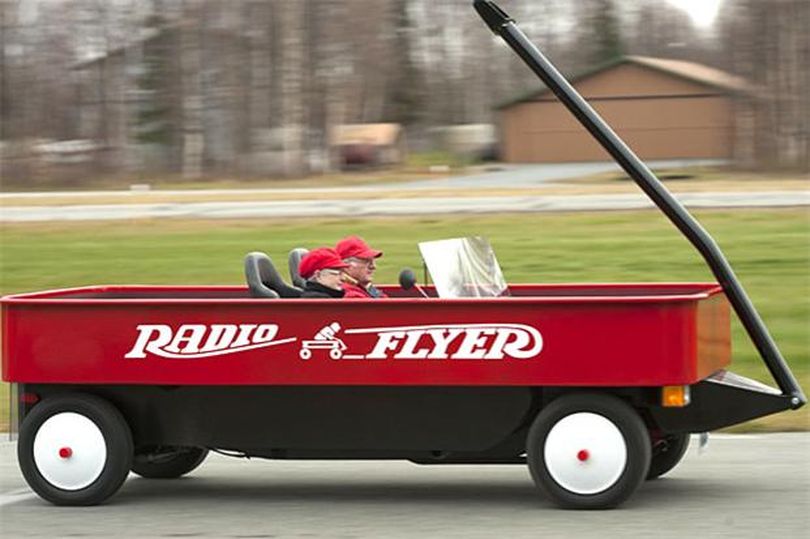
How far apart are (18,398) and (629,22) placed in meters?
80.3

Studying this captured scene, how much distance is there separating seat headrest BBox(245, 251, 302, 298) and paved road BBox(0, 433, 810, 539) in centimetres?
96

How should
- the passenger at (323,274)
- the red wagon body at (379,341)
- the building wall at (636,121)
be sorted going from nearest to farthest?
the red wagon body at (379,341) < the passenger at (323,274) < the building wall at (636,121)

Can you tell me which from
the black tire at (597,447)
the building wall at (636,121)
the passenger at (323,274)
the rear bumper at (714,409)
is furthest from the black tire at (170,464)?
the building wall at (636,121)

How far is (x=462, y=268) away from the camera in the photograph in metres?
8.72

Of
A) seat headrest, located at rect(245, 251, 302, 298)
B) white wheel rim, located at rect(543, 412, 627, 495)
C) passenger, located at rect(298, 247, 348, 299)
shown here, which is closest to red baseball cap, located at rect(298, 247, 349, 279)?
passenger, located at rect(298, 247, 348, 299)

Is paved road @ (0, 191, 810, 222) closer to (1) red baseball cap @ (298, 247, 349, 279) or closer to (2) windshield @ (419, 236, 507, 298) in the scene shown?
(2) windshield @ (419, 236, 507, 298)

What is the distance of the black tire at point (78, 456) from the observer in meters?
8.24

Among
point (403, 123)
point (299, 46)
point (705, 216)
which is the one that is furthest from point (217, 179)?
point (705, 216)

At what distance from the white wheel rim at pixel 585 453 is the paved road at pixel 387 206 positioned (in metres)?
18.0

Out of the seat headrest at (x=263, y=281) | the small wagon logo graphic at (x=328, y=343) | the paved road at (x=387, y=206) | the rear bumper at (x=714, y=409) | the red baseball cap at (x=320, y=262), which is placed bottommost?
the paved road at (x=387, y=206)

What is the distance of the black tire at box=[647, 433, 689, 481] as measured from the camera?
340 inches

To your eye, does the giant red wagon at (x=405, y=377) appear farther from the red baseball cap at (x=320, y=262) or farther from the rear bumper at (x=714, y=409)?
the red baseball cap at (x=320, y=262)

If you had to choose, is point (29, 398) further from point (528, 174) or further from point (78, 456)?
point (528, 174)

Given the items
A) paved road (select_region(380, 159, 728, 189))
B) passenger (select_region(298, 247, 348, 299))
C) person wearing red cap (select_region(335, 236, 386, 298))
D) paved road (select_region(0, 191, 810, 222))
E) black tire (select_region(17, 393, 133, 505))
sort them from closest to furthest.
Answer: black tire (select_region(17, 393, 133, 505))
passenger (select_region(298, 247, 348, 299))
person wearing red cap (select_region(335, 236, 386, 298))
paved road (select_region(0, 191, 810, 222))
paved road (select_region(380, 159, 728, 189))
